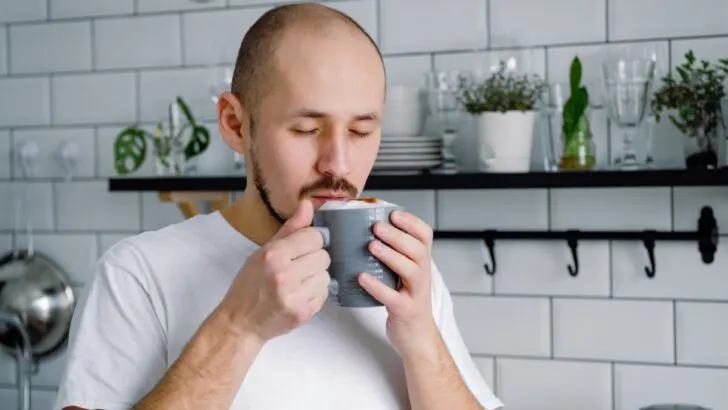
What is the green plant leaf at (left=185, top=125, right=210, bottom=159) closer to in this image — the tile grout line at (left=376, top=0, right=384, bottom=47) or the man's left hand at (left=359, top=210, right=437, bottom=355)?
the tile grout line at (left=376, top=0, right=384, bottom=47)

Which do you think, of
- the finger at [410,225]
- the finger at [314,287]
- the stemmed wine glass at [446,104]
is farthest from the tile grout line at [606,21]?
the finger at [314,287]

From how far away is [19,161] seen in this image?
219 centimetres

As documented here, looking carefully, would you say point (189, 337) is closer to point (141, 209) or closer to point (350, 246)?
point (350, 246)

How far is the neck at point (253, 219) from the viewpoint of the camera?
1158 mm

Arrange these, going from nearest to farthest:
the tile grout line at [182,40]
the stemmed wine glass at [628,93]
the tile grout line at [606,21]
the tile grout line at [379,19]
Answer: the stemmed wine glass at [628,93] < the tile grout line at [606,21] < the tile grout line at [379,19] < the tile grout line at [182,40]

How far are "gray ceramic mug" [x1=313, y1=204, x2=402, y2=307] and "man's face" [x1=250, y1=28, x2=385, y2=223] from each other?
76 mm

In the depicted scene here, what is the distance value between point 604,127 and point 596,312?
326 mm

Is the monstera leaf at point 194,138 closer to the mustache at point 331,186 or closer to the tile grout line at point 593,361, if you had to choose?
the tile grout line at point 593,361

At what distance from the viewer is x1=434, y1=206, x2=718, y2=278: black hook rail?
66.7 inches

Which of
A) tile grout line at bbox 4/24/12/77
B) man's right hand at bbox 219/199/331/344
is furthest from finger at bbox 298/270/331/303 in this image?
tile grout line at bbox 4/24/12/77

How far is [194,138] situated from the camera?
1.99m

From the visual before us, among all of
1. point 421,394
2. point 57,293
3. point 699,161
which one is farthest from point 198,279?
point 57,293

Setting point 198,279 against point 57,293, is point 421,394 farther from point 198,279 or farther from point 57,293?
point 57,293

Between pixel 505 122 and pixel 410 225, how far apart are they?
735 millimetres
